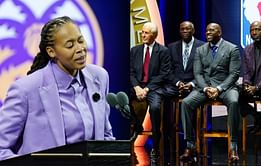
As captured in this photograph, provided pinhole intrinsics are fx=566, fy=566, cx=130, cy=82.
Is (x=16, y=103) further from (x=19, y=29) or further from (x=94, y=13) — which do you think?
(x=94, y=13)

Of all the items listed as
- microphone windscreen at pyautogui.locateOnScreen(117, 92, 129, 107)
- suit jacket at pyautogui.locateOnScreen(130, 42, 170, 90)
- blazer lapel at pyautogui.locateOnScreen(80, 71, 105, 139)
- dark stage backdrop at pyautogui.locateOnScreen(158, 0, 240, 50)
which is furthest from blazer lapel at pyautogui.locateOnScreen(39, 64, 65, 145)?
dark stage backdrop at pyautogui.locateOnScreen(158, 0, 240, 50)

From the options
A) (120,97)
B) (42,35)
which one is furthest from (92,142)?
(42,35)

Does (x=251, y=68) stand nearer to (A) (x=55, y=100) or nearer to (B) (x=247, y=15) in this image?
(B) (x=247, y=15)

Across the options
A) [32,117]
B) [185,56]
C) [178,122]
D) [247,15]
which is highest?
[247,15]

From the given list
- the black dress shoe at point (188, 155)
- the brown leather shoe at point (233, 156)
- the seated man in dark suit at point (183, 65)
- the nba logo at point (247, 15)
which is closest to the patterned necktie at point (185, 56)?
the seated man in dark suit at point (183, 65)

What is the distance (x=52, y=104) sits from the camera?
1.70 meters

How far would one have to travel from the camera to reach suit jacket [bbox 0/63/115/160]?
5.39ft

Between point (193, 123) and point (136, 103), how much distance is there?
63cm

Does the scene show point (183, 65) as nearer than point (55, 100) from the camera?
No

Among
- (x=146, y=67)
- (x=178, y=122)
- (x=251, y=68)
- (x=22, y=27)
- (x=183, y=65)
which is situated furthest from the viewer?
(x=178, y=122)

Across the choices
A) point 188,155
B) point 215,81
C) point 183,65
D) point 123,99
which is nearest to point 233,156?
point 188,155

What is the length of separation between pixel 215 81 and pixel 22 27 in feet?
13.9

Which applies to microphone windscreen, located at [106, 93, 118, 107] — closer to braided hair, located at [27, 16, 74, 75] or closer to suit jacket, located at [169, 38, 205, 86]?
braided hair, located at [27, 16, 74, 75]

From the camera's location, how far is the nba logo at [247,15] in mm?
7211
